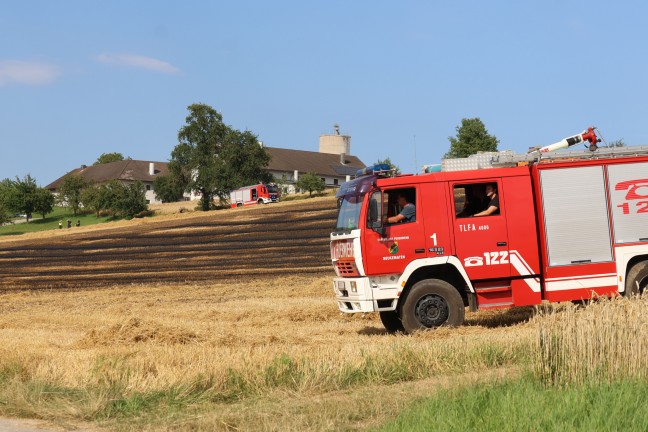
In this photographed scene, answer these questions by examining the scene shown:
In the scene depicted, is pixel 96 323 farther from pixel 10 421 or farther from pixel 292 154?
pixel 292 154

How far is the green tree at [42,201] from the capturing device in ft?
373

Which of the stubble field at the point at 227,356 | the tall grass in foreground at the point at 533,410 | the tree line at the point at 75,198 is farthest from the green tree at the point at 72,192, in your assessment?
the tall grass in foreground at the point at 533,410

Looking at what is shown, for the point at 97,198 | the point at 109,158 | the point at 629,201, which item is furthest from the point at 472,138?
the point at 109,158

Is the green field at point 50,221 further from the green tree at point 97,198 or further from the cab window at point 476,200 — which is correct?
the cab window at point 476,200

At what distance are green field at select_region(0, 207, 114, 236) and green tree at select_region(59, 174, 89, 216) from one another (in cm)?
140

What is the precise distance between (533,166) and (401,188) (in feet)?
8.00

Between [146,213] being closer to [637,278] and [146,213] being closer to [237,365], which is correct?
[637,278]

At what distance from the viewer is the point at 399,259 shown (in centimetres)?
1608

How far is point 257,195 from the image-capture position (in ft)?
266

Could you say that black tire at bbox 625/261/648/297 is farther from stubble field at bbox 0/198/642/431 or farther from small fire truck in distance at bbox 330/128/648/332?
stubble field at bbox 0/198/642/431

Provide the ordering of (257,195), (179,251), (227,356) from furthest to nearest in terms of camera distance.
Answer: (257,195)
(179,251)
(227,356)

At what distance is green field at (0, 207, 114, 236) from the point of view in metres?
100

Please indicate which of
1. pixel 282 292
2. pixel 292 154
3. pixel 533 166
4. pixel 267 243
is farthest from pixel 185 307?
pixel 292 154

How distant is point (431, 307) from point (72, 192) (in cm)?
10352
